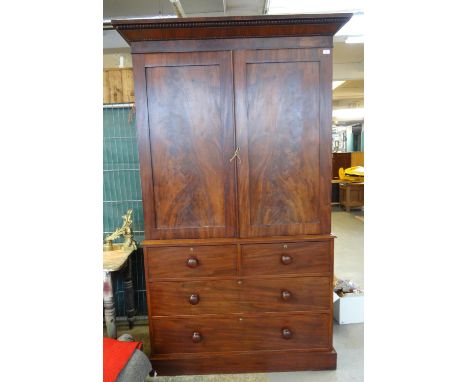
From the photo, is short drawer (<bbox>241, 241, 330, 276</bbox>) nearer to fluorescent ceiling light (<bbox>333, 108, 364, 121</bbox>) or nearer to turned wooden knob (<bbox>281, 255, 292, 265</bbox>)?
turned wooden knob (<bbox>281, 255, 292, 265</bbox>)

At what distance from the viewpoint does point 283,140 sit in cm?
180

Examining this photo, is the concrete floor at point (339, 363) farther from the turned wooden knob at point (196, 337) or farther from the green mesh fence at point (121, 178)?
the green mesh fence at point (121, 178)

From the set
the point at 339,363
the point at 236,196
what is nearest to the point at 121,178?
the point at 236,196

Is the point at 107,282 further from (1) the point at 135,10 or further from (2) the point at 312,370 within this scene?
(1) the point at 135,10

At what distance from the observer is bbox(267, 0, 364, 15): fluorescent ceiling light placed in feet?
8.27

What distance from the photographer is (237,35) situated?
1705 millimetres

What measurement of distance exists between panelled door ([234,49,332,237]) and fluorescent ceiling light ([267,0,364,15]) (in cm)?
112

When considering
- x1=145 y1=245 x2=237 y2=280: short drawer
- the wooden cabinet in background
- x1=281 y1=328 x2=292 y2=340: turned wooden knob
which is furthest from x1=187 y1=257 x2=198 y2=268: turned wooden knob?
the wooden cabinet in background

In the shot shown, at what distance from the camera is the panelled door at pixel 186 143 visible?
5.74ft

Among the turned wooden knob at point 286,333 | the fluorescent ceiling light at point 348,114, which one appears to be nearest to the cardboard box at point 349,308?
the turned wooden knob at point 286,333

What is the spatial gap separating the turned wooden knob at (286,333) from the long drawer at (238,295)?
136 mm

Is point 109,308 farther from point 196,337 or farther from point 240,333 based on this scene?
point 240,333
